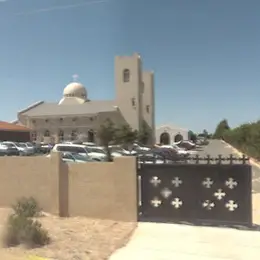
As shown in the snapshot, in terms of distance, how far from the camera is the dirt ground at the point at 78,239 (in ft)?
22.3

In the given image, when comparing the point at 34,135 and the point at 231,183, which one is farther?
the point at 34,135

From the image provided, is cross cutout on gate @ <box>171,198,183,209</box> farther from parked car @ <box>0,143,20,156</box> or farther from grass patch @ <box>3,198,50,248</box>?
parked car @ <box>0,143,20,156</box>

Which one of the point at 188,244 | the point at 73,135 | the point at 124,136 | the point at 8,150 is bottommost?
the point at 188,244

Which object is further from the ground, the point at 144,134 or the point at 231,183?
the point at 144,134

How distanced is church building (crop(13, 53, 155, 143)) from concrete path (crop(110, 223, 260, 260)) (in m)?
69.4

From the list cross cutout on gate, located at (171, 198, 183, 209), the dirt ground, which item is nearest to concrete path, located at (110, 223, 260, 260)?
the dirt ground

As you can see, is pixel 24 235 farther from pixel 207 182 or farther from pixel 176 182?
pixel 207 182

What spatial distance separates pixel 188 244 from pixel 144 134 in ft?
239

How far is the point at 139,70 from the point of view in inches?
3209

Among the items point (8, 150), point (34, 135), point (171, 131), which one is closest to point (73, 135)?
point (34, 135)

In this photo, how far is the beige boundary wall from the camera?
371 inches

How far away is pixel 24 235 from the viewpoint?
24.4ft

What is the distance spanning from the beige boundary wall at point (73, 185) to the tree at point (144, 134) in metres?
62.8

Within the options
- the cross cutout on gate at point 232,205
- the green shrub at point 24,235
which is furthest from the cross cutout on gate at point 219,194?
the green shrub at point 24,235
